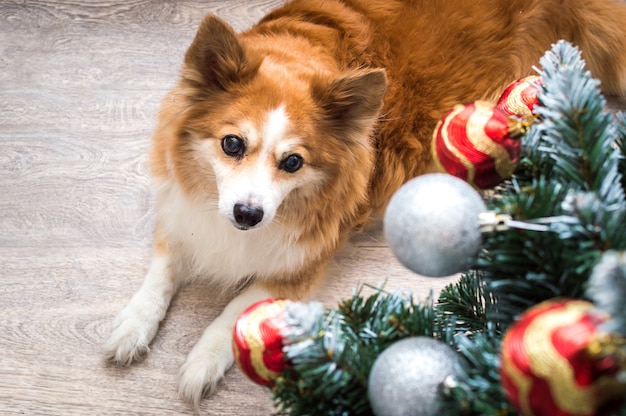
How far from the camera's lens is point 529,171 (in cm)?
81

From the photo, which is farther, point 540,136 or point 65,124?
point 65,124

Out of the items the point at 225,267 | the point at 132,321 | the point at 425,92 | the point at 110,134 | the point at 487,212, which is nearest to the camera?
the point at 487,212

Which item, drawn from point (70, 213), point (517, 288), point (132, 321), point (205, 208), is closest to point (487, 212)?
point (517, 288)

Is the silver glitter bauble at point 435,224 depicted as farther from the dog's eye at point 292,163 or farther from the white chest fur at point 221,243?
the white chest fur at point 221,243

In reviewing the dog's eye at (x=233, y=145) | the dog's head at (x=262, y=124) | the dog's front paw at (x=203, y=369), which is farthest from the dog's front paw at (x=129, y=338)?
the dog's eye at (x=233, y=145)

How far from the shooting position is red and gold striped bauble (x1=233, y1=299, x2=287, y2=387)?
782 millimetres

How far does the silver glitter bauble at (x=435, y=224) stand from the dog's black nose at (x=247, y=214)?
61 centimetres

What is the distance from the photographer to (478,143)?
0.77 meters

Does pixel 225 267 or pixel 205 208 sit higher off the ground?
pixel 205 208

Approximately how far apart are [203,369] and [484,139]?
96 cm

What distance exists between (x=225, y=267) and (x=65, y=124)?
0.79 meters

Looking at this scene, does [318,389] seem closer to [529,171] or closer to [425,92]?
[529,171]

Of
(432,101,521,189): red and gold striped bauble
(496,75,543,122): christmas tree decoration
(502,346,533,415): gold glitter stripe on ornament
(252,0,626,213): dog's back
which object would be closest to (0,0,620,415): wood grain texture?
(252,0,626,213): dog's back

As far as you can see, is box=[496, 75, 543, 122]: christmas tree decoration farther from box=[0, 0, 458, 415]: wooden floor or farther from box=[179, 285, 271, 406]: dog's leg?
box=[179, 285, 271, 406]: dog's leg
